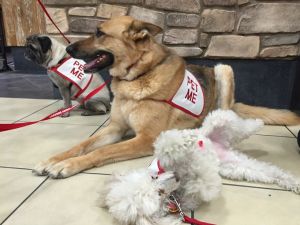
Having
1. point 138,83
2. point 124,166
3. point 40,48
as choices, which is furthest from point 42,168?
point 40,48

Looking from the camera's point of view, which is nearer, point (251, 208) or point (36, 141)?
point (251, 208)

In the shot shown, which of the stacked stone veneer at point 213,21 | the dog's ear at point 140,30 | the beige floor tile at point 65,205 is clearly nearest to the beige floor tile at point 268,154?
the beige floor tile at point 65,205

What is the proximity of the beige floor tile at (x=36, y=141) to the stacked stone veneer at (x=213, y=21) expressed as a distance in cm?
101

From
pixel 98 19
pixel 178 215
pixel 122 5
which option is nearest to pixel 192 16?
pixel 122 5

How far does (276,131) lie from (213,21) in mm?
1011

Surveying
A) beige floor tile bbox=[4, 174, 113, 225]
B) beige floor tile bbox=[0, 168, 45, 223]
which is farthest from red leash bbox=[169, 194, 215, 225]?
beige floor tile bbox=[0, 168, 45, 223]

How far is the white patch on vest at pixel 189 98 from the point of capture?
1713mm

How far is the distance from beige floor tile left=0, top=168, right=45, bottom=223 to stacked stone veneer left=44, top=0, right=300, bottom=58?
60.9 inches

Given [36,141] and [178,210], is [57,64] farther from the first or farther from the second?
[178,210]

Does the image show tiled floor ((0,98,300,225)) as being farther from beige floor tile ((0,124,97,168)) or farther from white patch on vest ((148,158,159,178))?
white patch on vest ((148,158,159,178))

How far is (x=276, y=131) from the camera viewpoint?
6.55 ft

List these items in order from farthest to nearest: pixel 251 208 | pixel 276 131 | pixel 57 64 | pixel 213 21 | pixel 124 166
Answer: pixel 213 21 < pixel 57 64 < pixel 276 131 < pixel 124 166 < pixel 251 208

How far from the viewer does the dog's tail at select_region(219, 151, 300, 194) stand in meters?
1.23

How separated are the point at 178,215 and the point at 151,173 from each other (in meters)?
0.17
